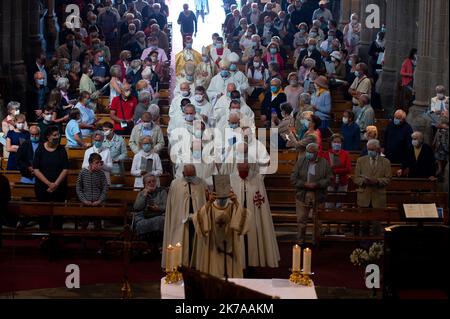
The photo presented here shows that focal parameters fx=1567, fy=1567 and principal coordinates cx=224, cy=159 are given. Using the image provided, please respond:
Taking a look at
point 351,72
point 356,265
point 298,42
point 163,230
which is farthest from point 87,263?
point 298,42

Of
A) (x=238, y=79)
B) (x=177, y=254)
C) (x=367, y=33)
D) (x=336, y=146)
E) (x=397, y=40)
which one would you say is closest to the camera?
(x=177, y=254)

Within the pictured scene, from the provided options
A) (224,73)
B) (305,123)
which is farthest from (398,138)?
(224,73)

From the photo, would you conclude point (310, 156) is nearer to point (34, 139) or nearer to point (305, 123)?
point (305, 123)

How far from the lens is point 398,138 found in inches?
1061

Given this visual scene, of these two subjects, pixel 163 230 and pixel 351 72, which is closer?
pixel 163 230

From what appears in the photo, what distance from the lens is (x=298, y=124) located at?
89.9 ft

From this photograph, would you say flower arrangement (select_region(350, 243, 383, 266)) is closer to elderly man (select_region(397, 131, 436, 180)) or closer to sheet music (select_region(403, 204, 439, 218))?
sheet music (select_region(403, 204, 439, 218))

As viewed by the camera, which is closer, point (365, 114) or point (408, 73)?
point (365, 114)

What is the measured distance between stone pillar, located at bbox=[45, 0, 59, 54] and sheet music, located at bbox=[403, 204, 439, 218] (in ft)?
63.3

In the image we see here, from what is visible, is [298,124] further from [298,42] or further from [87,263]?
[298,42]

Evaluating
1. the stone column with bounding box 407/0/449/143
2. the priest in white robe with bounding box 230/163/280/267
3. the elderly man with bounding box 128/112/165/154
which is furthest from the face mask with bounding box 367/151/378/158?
the stone column with bounding box 407/0/449/143

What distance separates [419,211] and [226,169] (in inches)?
186

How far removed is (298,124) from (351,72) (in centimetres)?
575

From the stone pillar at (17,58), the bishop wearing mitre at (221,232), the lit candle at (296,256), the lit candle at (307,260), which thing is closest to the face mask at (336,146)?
the bishop wearing mitre at (221,232)
